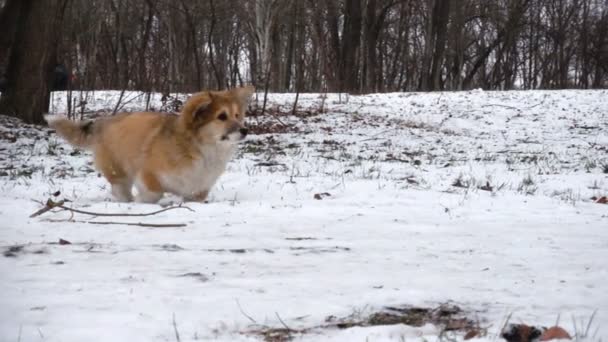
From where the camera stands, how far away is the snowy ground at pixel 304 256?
7.62 ft

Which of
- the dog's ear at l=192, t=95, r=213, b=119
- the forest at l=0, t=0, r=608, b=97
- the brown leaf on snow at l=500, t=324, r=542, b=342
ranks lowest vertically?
the brown leaf on snow at l=500, t=324, r=542, b=342

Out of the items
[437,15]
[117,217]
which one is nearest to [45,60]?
[117,217]

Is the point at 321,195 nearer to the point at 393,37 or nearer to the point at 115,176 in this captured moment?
the point at 115,176

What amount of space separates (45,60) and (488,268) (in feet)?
38.1

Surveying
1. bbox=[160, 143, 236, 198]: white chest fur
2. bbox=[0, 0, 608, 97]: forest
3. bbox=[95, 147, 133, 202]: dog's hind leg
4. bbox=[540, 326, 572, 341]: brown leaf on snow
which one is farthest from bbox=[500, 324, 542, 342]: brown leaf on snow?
bbox=[0, 0, 608, 97]: forest

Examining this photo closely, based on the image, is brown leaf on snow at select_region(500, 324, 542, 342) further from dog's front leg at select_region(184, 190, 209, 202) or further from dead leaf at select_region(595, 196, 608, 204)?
dead leaf at select_region(595, 196, 608, 204)

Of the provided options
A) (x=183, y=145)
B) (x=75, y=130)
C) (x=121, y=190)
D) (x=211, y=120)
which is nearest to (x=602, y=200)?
(x=211, y=120)

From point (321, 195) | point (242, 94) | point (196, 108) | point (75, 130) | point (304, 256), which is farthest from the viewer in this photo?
point (75, 130)

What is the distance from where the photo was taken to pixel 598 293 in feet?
9.10

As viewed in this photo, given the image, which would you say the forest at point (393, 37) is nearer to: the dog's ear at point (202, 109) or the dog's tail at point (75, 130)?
the dog's tail at point (75, 130)

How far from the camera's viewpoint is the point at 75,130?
620cm

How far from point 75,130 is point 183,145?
1470 mm

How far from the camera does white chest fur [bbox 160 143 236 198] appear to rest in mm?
5547

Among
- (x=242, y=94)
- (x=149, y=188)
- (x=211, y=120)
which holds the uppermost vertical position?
(x=242, y=94)
